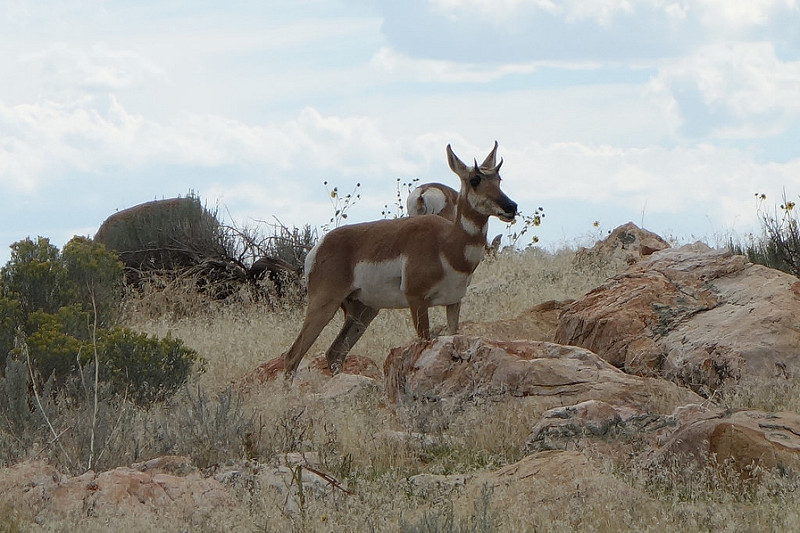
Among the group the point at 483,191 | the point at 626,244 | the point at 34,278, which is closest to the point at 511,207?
the point at 483,191

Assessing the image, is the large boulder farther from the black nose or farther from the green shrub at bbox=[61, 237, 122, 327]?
the green shrub at bbox=[61, 237, 122, 327]

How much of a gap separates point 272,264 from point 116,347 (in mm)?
7189

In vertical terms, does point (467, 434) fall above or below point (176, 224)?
below

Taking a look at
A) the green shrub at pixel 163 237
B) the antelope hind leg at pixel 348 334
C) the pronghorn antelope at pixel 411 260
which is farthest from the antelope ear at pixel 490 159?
the green shrub at pixel 163 237

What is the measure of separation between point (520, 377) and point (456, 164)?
2.97m

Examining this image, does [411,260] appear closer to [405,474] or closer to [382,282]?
[382,282]

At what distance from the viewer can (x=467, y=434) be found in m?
7.30

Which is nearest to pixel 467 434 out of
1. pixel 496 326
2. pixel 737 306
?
pixel 737 306

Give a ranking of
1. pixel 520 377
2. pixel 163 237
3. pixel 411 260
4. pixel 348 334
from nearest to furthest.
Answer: pixel 520 377 → pixel 411 260 → pixel 348 334 → pixel 163 237

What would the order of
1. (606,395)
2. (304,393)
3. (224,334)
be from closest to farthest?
(606,395), (304,393), (224,334)

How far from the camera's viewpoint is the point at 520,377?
7.85 metres

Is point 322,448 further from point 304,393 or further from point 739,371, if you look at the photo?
point 739,371

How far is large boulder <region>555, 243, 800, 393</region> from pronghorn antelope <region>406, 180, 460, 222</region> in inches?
177

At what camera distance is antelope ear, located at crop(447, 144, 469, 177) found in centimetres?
1023
